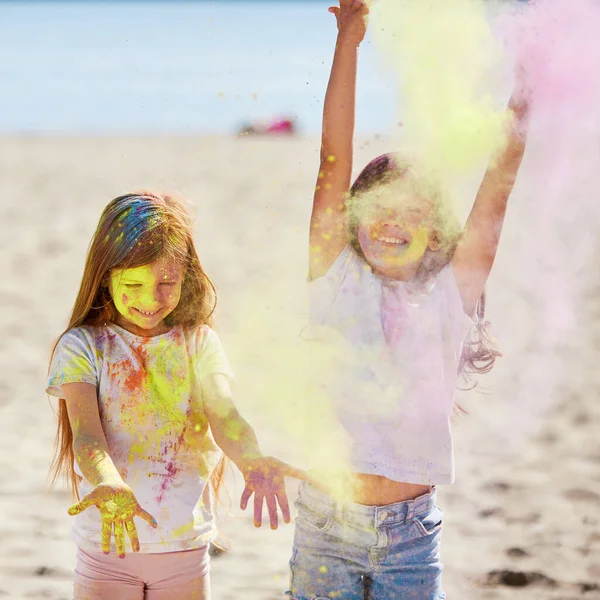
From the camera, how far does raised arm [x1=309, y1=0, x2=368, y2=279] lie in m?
2.06

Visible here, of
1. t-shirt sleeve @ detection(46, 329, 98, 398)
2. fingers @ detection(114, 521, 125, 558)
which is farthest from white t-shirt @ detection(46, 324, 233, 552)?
fingers @ detection(114, 521, 125, 558)

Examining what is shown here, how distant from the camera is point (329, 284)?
2.09 m

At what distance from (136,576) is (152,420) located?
307 mm

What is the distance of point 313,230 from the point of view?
2.11 m

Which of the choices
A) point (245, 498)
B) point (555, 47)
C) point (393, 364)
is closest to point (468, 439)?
point (393, 364)

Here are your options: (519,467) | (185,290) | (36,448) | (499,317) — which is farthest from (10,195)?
(185,290)

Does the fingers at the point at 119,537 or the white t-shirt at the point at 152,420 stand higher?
the white t-shirt at the point at 152,420

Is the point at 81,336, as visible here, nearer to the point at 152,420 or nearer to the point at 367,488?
the point at 152,420

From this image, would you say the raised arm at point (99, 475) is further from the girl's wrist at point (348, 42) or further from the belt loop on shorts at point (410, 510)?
the girl's wrist at point (348, 42)

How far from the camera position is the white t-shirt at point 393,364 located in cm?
200

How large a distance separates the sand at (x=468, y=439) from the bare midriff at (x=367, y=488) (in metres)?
0.71

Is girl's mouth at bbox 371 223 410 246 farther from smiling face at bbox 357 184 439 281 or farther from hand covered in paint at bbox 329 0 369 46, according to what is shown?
hand covered in paint at bbox 329 0 369 46

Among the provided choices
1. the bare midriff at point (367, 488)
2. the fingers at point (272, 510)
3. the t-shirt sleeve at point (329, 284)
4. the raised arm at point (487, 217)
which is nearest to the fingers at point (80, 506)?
the fingers at point (272, 510)

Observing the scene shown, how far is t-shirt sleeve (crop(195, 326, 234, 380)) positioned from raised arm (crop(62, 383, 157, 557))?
218 mm
